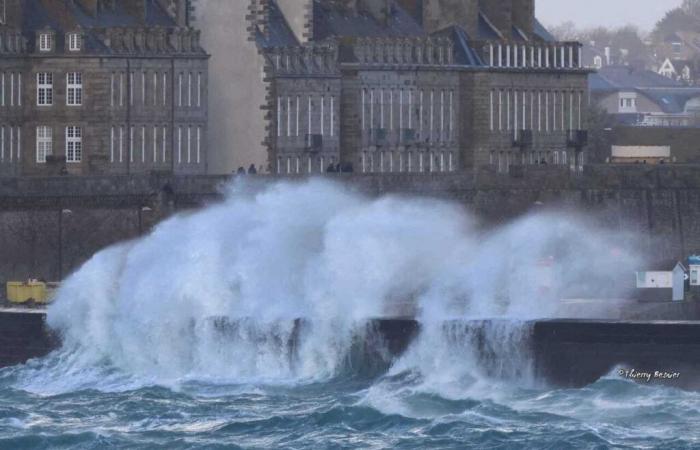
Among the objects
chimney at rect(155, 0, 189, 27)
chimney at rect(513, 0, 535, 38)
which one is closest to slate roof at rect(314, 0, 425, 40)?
chimney at rect(513, 0, 535, 38)

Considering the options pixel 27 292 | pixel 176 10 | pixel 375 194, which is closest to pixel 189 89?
pixel 176 10

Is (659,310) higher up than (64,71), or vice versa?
(64,71)

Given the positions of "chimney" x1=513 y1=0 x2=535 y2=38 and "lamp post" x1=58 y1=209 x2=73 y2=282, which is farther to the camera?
"chimney" x1=513 y1=0 x2=535 y2=38

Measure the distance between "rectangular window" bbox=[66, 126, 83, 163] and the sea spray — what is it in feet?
40.5

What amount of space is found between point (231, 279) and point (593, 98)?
91.2m

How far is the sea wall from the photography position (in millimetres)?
100188

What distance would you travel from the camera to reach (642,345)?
83.1m

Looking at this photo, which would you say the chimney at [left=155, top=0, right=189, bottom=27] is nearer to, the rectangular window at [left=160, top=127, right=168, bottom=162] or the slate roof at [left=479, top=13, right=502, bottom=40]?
the rectangular window at [left=160, top=127, right=168, bottom=162]

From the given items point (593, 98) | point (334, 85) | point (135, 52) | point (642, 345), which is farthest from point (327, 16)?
point (593, 98)

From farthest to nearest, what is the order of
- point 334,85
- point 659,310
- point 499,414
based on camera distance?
point 334,85
point 659,310
point 499,414

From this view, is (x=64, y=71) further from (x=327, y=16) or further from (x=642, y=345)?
(x=642, y=345)

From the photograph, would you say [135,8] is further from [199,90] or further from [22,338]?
[22,338]

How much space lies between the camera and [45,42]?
4289 inches

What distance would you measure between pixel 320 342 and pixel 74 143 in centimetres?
2502
